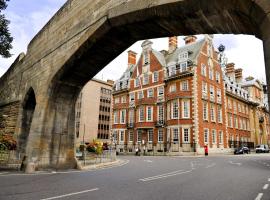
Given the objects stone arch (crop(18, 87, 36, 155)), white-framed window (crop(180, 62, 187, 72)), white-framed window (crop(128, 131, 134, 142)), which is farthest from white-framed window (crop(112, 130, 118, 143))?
stone arch (crop(18, 87, 36, 155))

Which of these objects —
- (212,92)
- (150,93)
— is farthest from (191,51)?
(150,93)

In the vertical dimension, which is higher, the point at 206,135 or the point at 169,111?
the point at 169,111

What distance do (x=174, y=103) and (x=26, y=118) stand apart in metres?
25.8

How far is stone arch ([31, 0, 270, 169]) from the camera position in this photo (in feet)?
17.6

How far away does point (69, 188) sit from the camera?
23.4 ft

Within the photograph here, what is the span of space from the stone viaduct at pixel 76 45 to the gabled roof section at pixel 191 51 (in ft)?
90.2

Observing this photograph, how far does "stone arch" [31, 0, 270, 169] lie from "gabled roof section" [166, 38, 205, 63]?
92.6 feet

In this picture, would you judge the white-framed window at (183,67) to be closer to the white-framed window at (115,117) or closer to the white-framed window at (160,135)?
the white-framed window at (160,135)

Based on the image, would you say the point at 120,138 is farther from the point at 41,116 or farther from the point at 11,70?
the point at 41,116

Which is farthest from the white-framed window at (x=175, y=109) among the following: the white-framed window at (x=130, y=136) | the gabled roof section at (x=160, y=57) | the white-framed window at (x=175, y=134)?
the white-framed window at (x=130, y=136)

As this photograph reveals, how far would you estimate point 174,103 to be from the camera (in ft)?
121

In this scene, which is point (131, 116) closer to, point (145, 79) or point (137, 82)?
point (137, 82)

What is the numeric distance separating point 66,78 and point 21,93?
16.5 feet

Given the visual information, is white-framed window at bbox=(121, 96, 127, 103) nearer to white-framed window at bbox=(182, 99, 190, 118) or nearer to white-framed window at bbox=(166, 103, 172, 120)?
white-framed window at bbox=(166, 103, 172, 120)
